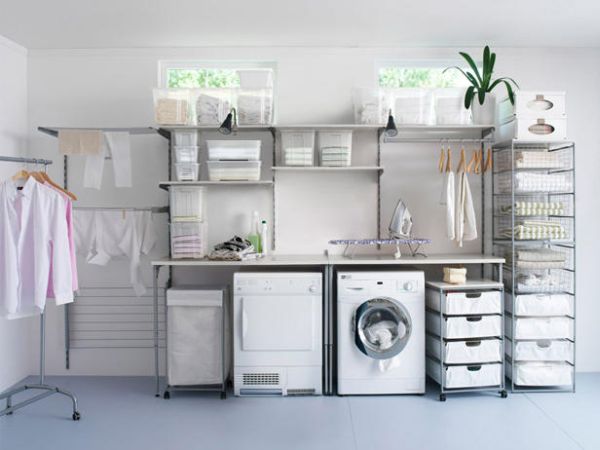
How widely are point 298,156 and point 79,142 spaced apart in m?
1.65

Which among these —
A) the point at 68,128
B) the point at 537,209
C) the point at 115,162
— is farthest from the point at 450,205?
the point at 68,128

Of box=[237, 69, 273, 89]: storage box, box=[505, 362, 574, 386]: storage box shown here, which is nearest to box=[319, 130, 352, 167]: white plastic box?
box=[237, 69, 273, 89]: storage box

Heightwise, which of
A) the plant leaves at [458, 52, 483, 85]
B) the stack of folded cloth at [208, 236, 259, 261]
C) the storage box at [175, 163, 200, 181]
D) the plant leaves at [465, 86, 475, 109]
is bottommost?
the stack of folded cloth at [208, 236, 259, 261]

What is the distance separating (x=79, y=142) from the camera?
3.79 meters

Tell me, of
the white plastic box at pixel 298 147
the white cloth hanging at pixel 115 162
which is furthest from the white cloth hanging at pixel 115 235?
the white plastic box at pixel 298 147

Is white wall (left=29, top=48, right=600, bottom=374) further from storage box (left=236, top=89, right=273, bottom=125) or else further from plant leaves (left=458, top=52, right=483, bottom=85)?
storage box (left=236, top=89, right=273, bottom=125)

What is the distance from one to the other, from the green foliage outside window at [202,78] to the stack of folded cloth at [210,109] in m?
0.55

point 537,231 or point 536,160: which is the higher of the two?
point 536,160

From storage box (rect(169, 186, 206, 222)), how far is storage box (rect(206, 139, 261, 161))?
29cm

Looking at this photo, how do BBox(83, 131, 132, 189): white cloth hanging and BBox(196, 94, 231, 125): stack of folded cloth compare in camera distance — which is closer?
BBox(196, 94, 231, 125): stack of folded cloth

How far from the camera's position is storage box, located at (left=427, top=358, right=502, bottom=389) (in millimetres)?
3592

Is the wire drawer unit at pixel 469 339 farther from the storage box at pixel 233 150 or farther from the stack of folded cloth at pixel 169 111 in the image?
the stack of folded cloth at pixel 169 111

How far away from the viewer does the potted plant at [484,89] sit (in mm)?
3865

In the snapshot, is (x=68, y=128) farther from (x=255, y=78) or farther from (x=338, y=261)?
(x=338, y=261)
